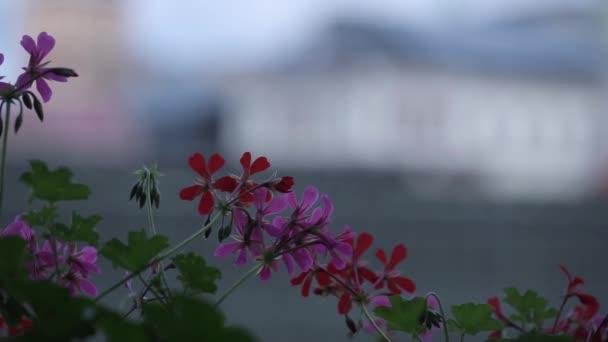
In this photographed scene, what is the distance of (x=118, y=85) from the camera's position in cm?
4616

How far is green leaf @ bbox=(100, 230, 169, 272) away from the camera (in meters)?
0.54

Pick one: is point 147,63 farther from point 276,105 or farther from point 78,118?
point 276,105

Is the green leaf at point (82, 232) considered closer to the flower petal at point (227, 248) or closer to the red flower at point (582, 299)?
the flower petal at point (227, 248)

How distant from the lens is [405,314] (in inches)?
24.3

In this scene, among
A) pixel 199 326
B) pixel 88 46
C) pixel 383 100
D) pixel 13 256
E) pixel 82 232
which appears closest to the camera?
pixel 199 326

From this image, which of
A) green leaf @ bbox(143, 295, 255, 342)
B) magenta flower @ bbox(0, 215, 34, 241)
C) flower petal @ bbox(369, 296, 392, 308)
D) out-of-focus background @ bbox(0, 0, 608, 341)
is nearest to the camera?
green leaf @ bbox(143, 295, 255, 342)

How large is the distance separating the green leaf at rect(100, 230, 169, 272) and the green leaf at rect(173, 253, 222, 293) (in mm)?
17

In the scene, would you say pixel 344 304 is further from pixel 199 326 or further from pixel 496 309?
pixel 199 326

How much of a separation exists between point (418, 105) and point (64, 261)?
110 feet

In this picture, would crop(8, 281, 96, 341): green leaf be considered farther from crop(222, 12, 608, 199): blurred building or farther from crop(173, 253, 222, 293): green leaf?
crop(222, 12, 608, 199): blurred building

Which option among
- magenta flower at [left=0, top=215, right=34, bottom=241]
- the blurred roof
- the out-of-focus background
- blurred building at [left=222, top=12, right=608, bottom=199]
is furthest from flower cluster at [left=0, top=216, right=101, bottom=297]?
the blurred roof

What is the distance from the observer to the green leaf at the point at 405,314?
0.61m

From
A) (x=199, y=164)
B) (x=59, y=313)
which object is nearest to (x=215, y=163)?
(x=199, y=164)

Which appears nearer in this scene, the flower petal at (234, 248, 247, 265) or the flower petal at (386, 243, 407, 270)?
the flower petal at (234, 248, 247, 265)
